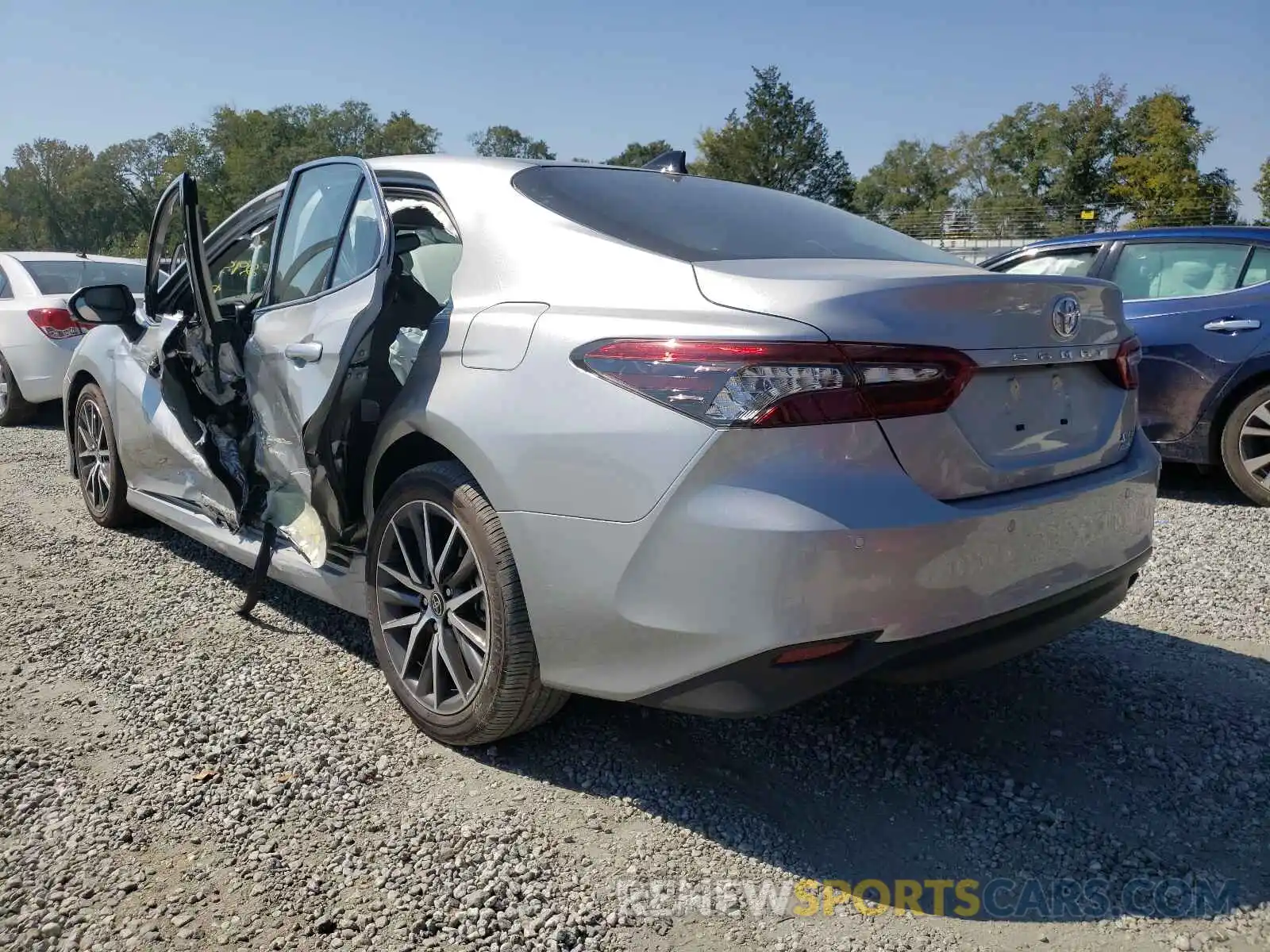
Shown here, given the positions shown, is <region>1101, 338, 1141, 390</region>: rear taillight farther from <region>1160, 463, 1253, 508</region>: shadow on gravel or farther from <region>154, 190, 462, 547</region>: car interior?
<region>1160, 463, 1253, 508</region>: shadow on gravel

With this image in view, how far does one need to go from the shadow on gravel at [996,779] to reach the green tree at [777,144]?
65.6m

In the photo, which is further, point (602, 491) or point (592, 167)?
point (592, 167)

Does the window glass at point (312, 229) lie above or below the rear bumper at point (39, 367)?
above

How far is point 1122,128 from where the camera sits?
195 ft

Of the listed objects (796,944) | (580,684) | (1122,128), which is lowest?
(796,944)

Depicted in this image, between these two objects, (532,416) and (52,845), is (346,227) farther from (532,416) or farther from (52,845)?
(52,845)

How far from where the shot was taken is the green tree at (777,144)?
66000mm

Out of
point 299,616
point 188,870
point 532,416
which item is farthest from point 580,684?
point 299,616

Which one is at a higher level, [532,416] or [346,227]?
[346,227]

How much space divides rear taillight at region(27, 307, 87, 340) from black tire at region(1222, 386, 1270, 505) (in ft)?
27.9

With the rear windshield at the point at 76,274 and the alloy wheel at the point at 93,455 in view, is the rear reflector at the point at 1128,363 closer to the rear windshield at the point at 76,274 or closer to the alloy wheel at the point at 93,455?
the alloy wheel at the point at 93,455

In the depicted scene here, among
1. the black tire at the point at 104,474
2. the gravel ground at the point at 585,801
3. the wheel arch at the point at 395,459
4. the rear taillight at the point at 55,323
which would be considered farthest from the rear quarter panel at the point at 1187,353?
the rear taillight at the point at 55,323

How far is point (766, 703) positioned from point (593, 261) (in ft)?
3.69

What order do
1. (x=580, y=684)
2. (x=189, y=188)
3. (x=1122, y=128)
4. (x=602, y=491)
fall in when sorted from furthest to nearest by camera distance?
(x=1122, y=128)
(x=189, y=188)
(x=580, y=684)
(x=602, y=491)
